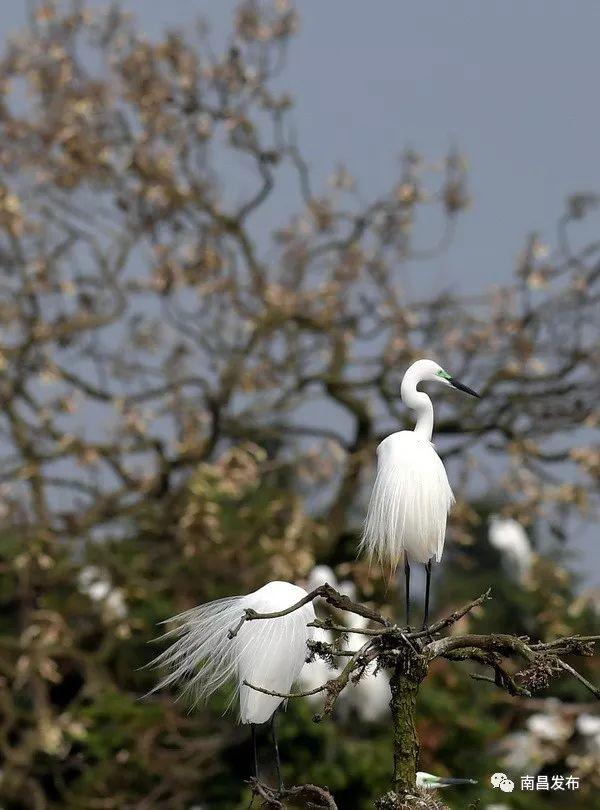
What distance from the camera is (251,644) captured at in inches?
105

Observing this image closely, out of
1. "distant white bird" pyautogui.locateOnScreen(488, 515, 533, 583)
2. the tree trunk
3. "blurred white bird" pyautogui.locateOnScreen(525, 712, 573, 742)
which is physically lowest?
"blurred white bird" pyautogui.locateOnScreen(525, 712, 573, 742)

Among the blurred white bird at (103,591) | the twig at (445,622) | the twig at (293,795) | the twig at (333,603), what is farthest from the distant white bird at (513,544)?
the twig at (333,603)

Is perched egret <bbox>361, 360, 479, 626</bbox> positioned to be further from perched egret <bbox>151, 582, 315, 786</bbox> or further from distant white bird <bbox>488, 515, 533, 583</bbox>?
distant white bird <bbox>488, 515, 533, 583</bbox>

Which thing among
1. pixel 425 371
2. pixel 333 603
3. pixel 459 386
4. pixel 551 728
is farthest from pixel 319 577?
pixel 333 603

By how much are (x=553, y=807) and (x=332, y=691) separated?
7039 mm

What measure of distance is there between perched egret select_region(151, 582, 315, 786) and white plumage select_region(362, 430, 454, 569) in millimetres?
247

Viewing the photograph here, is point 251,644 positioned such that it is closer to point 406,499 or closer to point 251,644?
point 251,644

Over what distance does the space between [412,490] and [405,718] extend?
572 mm

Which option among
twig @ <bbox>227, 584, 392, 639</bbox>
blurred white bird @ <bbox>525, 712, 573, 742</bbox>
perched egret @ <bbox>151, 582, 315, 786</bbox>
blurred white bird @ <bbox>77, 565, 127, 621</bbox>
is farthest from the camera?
blurred white bird @ <bbox>77, 565, 127, 621</bbox>

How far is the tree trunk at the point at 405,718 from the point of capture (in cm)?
231

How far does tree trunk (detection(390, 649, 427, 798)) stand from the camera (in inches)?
91.0

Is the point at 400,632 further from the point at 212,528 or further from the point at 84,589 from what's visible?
the point at 84,589

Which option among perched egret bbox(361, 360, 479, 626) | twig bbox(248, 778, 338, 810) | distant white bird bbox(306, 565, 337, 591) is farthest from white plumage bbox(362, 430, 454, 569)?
distant white bird bbox(306, 565, 337, 591)

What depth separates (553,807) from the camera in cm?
860
